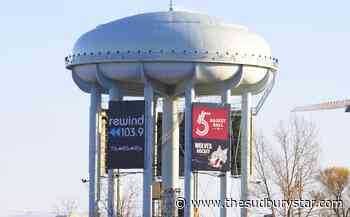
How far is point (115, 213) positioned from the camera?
108 metres

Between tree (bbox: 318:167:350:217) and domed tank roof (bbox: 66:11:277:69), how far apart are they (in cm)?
3620

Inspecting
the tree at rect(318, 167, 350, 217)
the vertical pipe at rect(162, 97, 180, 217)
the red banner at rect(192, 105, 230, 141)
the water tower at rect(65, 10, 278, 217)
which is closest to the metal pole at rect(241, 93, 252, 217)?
the water tower at rect(65, 10, 278, 217)

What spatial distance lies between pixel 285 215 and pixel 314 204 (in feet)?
11.0

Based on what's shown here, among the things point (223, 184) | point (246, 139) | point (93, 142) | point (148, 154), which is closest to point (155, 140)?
point (148, 154)

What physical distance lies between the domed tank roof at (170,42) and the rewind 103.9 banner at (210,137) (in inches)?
159

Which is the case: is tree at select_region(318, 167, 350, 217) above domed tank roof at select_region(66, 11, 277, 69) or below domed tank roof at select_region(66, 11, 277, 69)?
below

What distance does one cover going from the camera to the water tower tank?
101750mm

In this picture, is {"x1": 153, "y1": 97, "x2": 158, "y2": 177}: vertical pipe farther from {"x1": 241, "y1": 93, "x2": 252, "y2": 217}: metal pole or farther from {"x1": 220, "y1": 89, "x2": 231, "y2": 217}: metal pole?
{"x1": 241, "y1": 93, "x2": 252, "y2": 217}: metal pole

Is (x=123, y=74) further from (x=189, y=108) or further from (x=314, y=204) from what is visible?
(x=314, y=204)

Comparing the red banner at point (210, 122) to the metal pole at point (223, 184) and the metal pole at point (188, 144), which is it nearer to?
the metal pole at point (188, 144)

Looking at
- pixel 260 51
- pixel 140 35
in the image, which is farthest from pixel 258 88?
pixel 140 35

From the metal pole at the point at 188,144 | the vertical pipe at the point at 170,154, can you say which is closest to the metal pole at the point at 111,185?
the vertical pipe at the point at 170,154

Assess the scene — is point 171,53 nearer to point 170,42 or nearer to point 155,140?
point 170,42

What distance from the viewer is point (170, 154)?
109m
